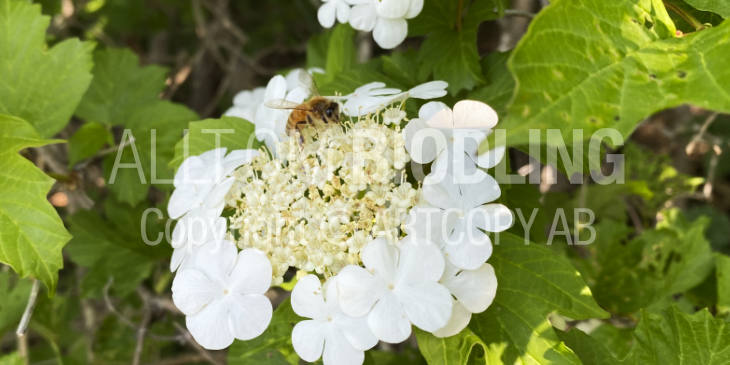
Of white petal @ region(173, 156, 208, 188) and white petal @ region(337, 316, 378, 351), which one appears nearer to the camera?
white petal @ region(337, 316, 378, 351)

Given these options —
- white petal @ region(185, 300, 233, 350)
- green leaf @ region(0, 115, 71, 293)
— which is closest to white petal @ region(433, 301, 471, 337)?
white petal @ region(185, 300, 233, 350)

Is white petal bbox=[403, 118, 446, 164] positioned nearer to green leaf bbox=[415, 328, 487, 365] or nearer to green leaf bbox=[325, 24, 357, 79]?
green leaf bbox=[415, 328, 487, 365]

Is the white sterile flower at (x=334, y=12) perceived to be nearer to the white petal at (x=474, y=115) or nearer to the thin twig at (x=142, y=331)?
the white petal at (x=474, y=115)

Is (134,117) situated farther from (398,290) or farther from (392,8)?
(398,290)

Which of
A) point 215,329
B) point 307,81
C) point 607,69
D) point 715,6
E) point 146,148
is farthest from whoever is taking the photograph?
point 146,148

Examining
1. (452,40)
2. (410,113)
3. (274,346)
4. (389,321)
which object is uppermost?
(452,40)

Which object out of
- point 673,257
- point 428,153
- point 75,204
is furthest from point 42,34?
point 673,257

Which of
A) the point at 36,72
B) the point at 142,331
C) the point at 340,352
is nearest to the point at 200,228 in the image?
the point at 340,352

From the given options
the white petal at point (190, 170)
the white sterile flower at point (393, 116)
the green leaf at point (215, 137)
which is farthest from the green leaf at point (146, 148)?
the white sterile flower at point (393, 116)
